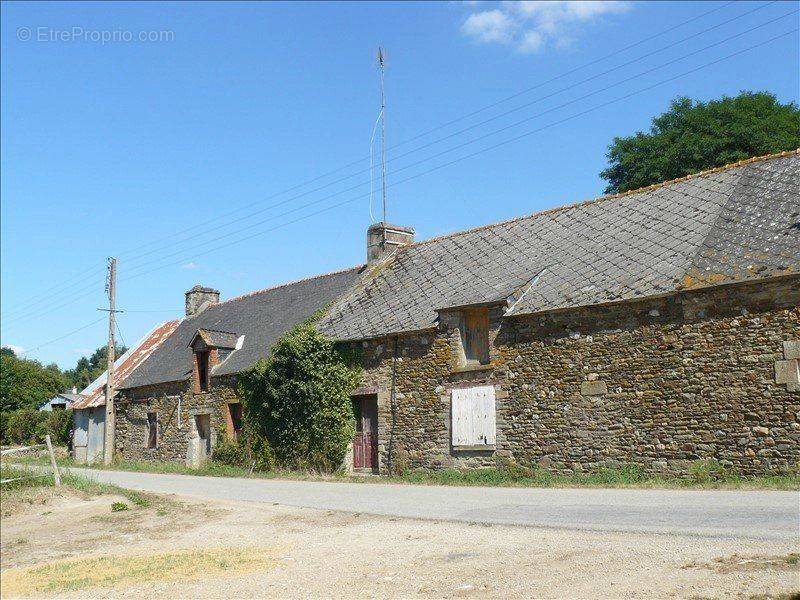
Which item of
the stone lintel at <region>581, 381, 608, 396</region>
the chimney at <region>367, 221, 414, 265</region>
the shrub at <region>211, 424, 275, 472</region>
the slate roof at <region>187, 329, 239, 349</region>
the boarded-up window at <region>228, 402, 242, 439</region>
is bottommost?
the shrub at <region>211, 424, 275, 472</region>

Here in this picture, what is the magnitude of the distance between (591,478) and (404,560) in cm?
832

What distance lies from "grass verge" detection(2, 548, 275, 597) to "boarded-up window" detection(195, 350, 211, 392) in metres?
17.7

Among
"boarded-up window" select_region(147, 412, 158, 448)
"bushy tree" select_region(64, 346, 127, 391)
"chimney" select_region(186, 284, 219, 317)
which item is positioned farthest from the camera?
"bushy tree" select_region(64, 346, 127, 391)

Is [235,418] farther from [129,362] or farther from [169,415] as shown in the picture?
[129,362]

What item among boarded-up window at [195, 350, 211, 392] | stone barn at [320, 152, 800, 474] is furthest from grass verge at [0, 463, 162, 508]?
boarded-up window at [195, 350, 211, 392]

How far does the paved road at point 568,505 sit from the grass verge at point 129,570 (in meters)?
3.35

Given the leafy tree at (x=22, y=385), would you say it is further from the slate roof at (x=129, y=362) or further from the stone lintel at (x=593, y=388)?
the stone lintel at (x=593, y=388)

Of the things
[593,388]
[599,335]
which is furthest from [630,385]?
[599,335]

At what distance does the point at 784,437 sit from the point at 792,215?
4.58 metres

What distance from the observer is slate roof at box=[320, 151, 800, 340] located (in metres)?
15.5

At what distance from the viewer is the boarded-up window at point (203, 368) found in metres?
26.3

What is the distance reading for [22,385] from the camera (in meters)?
53.0

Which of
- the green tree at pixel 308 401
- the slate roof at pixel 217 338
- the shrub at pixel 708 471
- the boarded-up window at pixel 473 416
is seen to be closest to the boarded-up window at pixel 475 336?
the boarded-up window at pixel 473 416

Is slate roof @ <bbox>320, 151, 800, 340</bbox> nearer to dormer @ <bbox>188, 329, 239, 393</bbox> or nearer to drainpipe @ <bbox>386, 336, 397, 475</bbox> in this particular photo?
drainpipe @ <bbox>386, 336, 397, 475</bbox>
